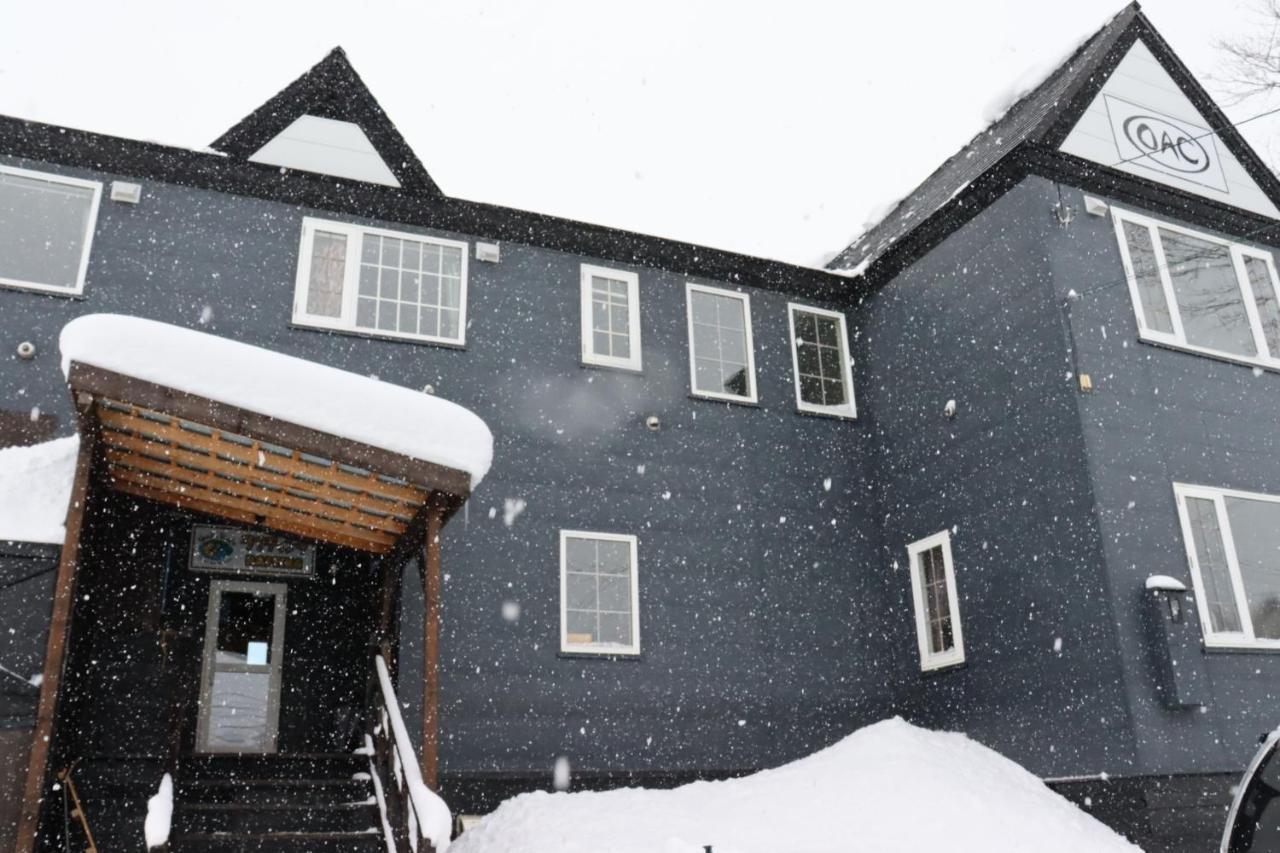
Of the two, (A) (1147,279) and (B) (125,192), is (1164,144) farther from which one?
(B) (125,192)

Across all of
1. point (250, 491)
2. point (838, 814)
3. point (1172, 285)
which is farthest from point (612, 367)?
point (1172, 285)

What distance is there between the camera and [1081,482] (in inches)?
408

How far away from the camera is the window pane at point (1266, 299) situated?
1234cm

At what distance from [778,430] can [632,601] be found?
9.67ft

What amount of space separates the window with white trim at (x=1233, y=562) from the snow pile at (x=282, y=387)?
7361mm

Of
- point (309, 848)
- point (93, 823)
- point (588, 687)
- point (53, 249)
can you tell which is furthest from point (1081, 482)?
point (53, 249)

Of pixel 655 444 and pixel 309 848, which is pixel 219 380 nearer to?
pixel 309 848

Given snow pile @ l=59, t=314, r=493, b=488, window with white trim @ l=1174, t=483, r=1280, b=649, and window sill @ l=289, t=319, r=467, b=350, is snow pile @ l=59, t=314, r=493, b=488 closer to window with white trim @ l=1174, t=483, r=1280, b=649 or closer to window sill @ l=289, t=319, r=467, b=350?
window sill @ l=289, t=319, r=467, b=350

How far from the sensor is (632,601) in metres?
11.4

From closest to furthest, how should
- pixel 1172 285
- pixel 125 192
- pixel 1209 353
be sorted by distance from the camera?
pixel 125 192 < pixel 1209 353 < pixel 1172 285

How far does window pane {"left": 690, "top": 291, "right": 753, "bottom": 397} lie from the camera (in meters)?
12.8

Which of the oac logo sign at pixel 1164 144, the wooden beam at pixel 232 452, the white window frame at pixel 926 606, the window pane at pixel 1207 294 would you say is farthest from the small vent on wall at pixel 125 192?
the window pane at pixel 1207 294

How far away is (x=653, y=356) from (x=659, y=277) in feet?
3.54

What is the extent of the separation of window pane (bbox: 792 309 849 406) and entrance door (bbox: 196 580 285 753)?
676cm
